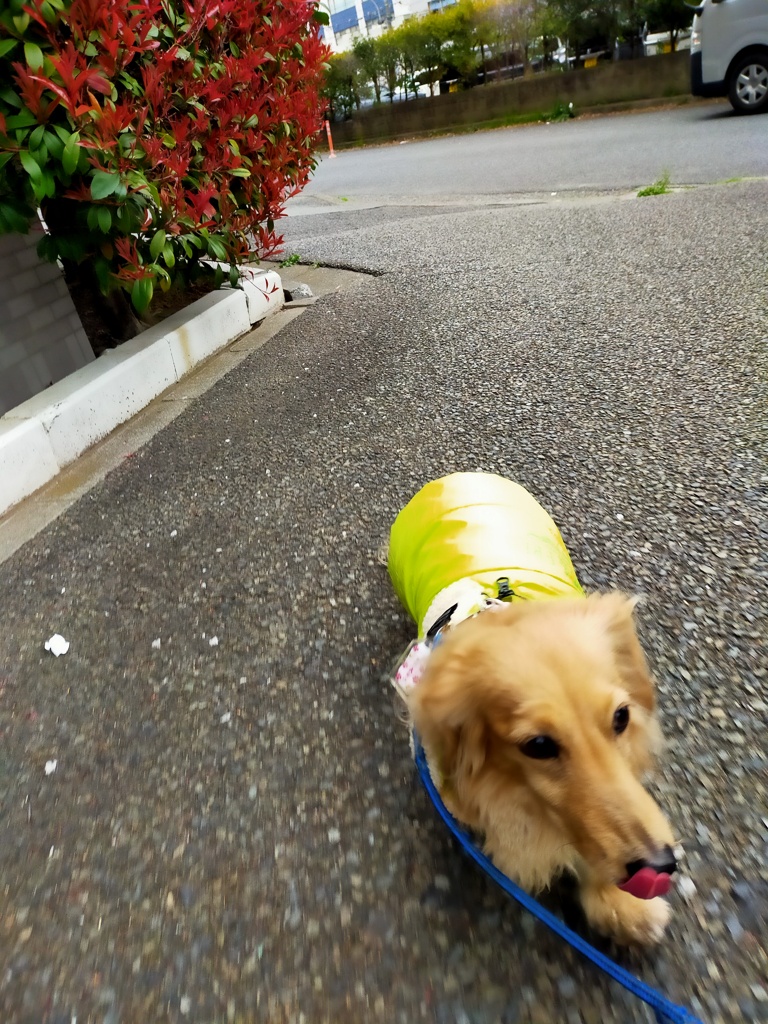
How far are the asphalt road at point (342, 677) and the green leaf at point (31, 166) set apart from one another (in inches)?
59.0

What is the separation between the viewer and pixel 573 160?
1030cm

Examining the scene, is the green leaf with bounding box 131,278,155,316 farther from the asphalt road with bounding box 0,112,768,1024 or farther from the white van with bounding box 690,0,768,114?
the white van with bounding box 690,0,768,114

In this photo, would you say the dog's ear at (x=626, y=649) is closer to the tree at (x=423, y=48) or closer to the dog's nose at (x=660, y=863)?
the dog's nose at (x=660, y=863)

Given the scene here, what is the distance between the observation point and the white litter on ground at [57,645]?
256cm

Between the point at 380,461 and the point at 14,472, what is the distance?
1984mm

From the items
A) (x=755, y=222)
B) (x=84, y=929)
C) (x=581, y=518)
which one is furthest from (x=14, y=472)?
(x=755, y=222)

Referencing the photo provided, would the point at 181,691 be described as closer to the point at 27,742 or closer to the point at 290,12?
the point at 27,742

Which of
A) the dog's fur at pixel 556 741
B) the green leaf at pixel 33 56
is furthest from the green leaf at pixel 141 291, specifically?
the dog's fur at pixel 556 741

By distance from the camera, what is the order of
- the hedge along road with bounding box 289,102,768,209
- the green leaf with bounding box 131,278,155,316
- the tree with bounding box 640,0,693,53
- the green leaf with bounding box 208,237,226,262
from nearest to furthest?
the green leaf with bounding box 131,278,155,316, the green leaf with bounding box 208,237,226,262, the hedge along road with bounding box 289,102,768,209, the tree with bounding box 640,0,693,53

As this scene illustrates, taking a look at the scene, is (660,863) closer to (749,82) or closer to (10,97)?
(10,97)

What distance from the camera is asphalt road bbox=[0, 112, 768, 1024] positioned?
149 cm

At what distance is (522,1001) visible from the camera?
1384mm

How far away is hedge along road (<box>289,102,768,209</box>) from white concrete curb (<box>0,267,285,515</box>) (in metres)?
5.48

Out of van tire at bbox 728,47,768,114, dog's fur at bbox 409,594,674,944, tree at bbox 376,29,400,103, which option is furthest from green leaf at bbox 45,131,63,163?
tree at bbox 376,29,400,103
